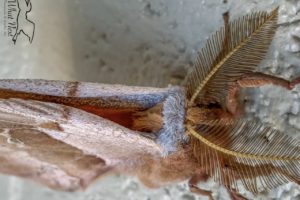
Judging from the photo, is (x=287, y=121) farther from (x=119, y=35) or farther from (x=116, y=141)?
(x=119, y=35)

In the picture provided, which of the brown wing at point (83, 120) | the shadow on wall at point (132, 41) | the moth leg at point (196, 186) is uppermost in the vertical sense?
the shadow on wall at point (132, 41)

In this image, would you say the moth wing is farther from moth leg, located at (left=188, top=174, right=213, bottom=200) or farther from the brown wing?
moth leg, located at (left=188, top=174, right=213, bottom=200)

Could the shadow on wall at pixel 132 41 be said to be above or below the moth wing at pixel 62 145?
above

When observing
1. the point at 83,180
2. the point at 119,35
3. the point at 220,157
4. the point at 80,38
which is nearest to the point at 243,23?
the point at 220,157

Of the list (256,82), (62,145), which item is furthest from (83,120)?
(256,82)

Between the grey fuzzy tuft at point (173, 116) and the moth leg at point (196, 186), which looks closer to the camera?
the grey fuzzy tuft at point (173, 116)

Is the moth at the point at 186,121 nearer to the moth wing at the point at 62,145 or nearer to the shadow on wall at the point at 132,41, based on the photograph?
the moth wing at the point at 62,145

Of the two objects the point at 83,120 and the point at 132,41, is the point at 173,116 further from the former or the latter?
the point at 132,41

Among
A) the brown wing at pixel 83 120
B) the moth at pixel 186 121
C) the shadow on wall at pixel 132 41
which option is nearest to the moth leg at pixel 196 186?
the moth at pixel 186 121
